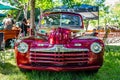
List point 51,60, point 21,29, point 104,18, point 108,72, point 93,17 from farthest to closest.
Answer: point 104,18
point 93,17
point 21,29
point 108,72
point 51,60

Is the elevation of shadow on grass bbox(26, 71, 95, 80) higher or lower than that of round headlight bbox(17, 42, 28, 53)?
lower

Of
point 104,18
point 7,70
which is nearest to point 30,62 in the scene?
point 7,70

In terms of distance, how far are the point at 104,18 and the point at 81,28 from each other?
4086cm

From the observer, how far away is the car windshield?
8.89m

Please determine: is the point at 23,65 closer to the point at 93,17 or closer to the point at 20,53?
the point at 20,53

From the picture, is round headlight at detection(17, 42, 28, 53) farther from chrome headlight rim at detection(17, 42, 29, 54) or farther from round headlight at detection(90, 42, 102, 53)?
round headlight at detection(90, 42, 102, 53)

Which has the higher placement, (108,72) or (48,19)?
(48,19)

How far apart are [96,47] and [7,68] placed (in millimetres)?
2658

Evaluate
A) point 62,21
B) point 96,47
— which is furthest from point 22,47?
point 62,21

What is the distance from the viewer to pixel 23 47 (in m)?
7.07

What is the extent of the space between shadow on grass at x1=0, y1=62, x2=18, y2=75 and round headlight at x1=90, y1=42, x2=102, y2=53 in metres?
2.08

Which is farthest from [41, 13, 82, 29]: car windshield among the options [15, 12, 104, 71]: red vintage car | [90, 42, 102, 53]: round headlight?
[90, 42, 102, 53]: round headlight

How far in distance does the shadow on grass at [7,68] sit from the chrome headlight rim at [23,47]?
3.00 feet

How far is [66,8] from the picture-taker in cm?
1816
